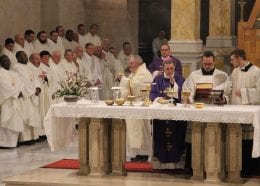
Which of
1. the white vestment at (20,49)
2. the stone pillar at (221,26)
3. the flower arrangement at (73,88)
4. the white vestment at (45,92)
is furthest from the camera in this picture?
the stone pillar at (221,26)

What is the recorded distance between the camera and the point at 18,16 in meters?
17.0

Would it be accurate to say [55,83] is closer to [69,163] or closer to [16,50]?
[16,50]

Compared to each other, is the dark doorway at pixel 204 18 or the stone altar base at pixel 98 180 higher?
the dark doorway at pixel 204 18

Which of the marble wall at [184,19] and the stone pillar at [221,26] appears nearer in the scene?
the marble wall at [184,19]

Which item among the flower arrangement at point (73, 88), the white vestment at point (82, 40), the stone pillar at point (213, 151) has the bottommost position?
the stone pillar at point (213, 151)

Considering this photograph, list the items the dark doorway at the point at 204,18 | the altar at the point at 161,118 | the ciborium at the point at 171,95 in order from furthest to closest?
the dark doorway at the point at 204,18 < the ciborium at the point at 171,95 < the altar at the point at 161,118

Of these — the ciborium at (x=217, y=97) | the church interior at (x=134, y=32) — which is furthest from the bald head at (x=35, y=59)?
the ciborium at (x=217, y=97)

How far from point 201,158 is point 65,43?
802 cm

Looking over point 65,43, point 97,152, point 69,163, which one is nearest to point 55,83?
point 65,43

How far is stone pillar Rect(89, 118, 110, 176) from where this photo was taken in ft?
32.6

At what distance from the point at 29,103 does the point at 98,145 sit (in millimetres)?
4565

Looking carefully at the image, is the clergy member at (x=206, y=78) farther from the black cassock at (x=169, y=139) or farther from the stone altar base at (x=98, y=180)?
the stone altar base at (x=98, y=180)

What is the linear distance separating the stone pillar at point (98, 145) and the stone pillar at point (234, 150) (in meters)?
1.55

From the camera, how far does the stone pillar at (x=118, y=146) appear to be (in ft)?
32.9
